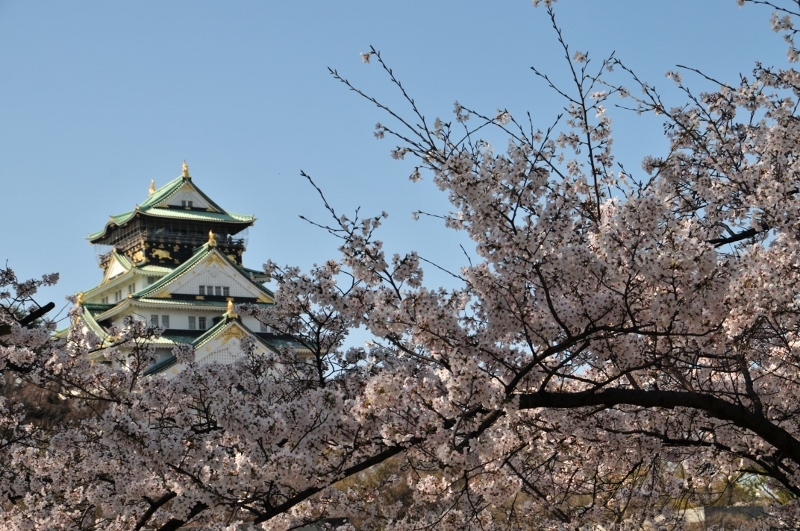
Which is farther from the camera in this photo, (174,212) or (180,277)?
(174,212)

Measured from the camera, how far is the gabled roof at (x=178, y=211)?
4495 cm

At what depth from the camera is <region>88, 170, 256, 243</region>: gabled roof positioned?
4495cm

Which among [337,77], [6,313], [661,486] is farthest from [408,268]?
[661,486]

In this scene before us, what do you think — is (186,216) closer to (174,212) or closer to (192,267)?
(174,212)

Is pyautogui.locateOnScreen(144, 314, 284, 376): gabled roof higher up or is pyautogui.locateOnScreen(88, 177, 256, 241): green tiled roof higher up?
pyautogui.locateOnScreen(88, 177, 256, 241): green tiled roof

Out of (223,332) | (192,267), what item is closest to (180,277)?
(192,267)

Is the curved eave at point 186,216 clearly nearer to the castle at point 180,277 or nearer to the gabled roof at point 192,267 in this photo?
the castle at point 180,277

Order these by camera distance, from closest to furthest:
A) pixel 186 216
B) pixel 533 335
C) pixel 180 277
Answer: pixel 533 335 → pixel 180 277 → pixel 186 216

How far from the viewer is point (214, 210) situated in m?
46.9

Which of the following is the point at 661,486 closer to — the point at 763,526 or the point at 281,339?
the point at 763,526

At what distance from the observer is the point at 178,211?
46031 mm

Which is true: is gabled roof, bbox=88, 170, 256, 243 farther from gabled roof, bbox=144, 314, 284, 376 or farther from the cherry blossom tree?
the cherry blossom tree

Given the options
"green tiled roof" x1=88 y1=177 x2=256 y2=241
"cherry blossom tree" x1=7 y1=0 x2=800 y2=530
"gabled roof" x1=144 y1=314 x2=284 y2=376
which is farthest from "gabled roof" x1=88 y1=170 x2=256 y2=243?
"cherry blossom tree" x1=7 y1=0 x2=800 y2=530

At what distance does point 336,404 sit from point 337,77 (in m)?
2.20
